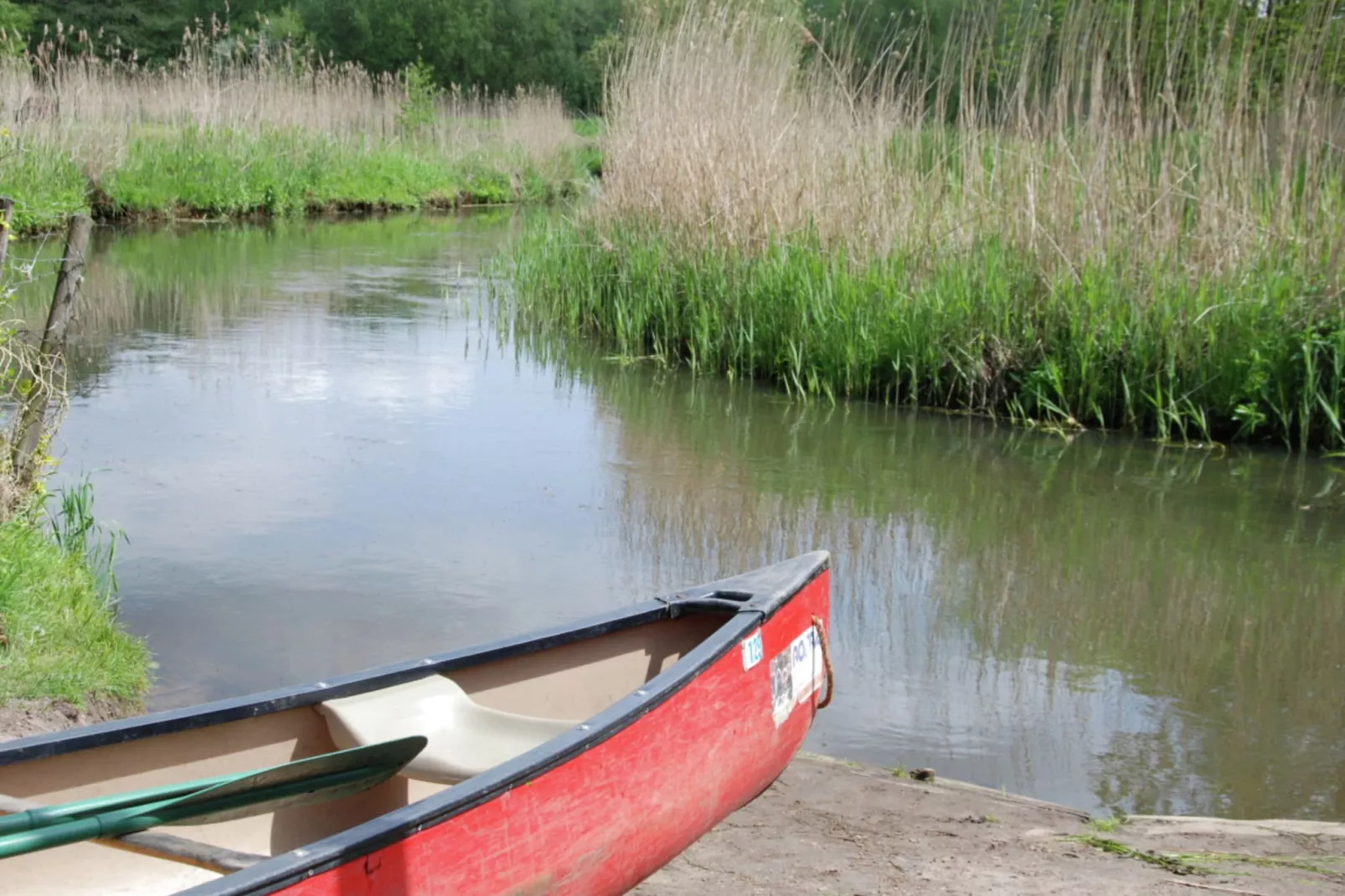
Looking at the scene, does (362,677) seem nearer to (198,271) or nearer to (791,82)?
(791,82)

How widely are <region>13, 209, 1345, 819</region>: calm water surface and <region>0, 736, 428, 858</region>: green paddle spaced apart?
→ 4.95ft

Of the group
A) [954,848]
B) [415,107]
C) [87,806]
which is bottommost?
[954,848]

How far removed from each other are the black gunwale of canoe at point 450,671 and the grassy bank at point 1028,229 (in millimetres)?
4420

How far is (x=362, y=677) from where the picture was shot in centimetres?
293

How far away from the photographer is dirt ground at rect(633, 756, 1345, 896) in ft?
9.72

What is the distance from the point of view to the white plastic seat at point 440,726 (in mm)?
2838

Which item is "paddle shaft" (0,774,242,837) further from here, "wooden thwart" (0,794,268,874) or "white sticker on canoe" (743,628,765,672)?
"white sticker on canoe" (743,628,765,672)

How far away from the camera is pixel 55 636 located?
3.90m

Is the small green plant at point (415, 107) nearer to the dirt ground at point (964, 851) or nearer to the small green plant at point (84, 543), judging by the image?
the small green plant at point (84, 543)

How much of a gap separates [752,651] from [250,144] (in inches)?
700

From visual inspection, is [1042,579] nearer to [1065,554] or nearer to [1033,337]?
[1065,554]

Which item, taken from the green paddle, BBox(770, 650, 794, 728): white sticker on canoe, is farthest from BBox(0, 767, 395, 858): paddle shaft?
BBox(770, 650, 794, 728): white sticker on canoe

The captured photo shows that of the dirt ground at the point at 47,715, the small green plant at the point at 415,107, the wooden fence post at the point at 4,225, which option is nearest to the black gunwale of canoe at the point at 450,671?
the dirt ground at the point at 47,715

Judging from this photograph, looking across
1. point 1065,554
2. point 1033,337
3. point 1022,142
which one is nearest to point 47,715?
point 1065,554
